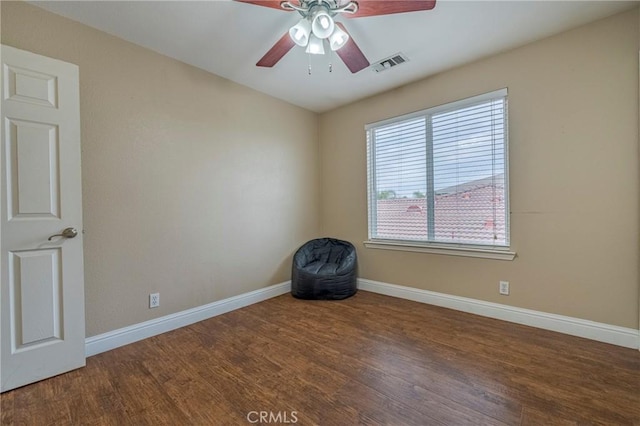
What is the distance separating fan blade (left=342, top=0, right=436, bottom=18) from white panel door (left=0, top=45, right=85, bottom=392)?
205cm

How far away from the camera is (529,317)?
2.49 meters

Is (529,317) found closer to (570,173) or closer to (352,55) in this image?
(570,173)

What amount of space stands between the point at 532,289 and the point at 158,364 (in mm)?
3161

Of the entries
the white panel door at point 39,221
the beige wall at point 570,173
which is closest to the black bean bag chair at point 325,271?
the beige wall at point 570,173

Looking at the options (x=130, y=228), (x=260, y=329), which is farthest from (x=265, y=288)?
(x=130, y=228)

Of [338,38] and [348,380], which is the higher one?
[338,38]

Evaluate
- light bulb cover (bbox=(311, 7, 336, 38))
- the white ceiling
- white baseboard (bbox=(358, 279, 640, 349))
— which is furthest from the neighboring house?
light bulb cover (bbox=(311, 7, 336, 38))

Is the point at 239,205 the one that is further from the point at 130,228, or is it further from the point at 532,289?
the point at 532,289

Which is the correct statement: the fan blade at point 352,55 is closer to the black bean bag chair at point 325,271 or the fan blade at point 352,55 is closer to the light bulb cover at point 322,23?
the light bulb cover at point 322,23

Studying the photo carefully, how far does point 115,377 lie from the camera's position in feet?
5.97

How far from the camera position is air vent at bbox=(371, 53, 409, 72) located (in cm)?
262

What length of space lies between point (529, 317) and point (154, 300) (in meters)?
3.40

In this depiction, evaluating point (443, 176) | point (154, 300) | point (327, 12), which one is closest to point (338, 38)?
point (327, 12)

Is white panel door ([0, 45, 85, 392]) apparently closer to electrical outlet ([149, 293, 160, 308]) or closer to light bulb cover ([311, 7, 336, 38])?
electrical outlet ([149, 293, 160, 308])
